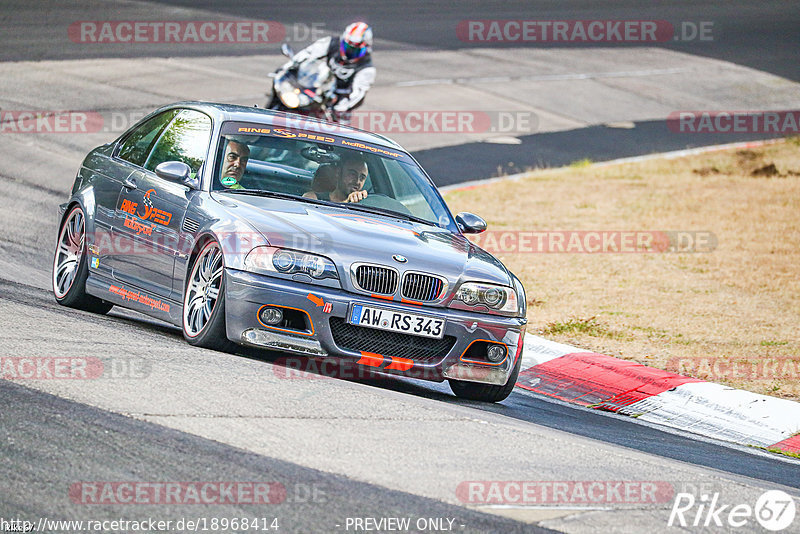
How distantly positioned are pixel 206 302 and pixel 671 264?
749 cm

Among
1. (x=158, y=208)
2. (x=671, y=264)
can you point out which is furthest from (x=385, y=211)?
(x=671, y=264)

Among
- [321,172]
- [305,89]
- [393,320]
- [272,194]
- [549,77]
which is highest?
[305,89]

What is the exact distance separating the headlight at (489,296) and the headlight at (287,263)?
80cm

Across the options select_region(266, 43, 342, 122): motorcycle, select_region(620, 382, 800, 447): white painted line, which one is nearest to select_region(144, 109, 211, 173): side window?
select_region(620, 382, 800, 447): white painted line

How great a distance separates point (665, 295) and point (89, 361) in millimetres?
7056

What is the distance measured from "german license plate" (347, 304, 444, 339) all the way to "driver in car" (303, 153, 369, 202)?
132 cm

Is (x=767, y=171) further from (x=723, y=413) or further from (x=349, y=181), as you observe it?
(x=349, y=181)

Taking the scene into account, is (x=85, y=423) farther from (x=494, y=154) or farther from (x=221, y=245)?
(x=494, y=154)

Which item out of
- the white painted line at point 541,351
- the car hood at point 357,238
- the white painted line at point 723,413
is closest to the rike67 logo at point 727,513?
the car hood at point 357,238

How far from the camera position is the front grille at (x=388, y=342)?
22.6ft

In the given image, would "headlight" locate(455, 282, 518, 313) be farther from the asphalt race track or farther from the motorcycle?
the motorcycle

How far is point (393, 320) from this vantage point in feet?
22.7

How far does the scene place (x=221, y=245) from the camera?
702cm

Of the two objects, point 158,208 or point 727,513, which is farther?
point 158,208
